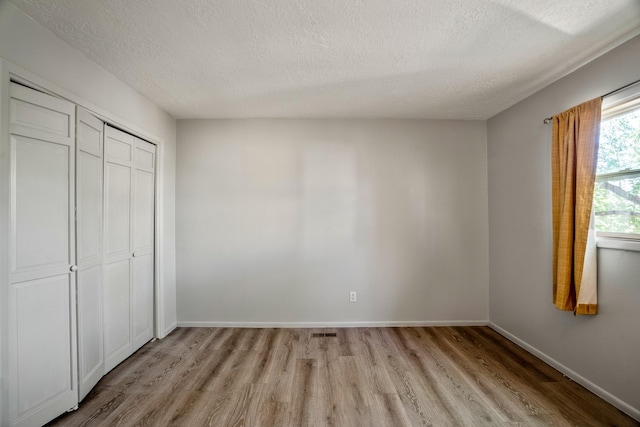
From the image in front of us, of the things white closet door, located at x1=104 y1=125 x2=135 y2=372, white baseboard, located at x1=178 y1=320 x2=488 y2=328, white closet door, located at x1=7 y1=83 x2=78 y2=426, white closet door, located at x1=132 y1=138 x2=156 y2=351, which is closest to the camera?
white closet door, located at x1=7 y1=83 x2=78 y2=426

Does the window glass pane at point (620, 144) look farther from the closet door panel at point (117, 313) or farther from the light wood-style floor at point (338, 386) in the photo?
the closet door panel at point (117, 313)

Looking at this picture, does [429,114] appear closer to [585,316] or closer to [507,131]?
[507,131]

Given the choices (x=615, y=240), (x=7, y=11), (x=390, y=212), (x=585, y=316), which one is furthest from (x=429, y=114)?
(x=7, y=11)

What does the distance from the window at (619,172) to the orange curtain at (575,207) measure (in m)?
0.13

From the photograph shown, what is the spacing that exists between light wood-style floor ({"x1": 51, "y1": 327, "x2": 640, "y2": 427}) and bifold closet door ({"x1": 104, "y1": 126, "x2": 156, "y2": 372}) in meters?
0.25

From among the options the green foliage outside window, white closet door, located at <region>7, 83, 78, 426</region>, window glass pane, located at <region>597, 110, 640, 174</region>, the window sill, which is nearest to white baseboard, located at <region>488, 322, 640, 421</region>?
the window sill

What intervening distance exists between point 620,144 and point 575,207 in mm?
505

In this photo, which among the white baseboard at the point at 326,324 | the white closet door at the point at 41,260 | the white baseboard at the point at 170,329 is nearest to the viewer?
the white closet door at the point at 41,260

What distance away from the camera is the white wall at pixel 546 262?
6.12 feet

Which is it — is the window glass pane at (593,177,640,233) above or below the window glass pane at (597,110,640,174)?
below

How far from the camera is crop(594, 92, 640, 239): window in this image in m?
1.89

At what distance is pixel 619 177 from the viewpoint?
198cm

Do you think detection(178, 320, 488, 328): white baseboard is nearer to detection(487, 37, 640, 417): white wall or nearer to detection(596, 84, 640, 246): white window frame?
detection(487, 37, 640, 417): white wall

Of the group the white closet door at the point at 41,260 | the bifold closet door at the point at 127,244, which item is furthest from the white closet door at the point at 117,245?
the white closet door at the point at 41,260
